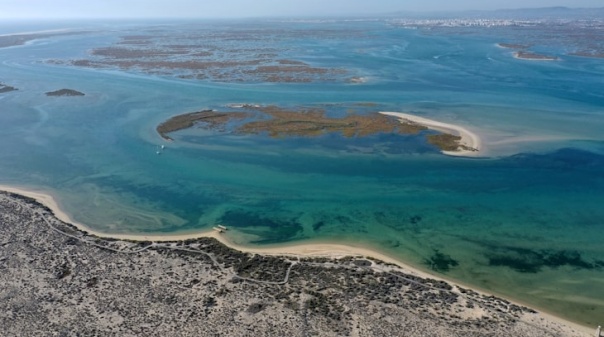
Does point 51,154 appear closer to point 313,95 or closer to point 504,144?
point 313,95

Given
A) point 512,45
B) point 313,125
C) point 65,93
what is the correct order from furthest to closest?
point 512,45, point 65,93, point 313,125

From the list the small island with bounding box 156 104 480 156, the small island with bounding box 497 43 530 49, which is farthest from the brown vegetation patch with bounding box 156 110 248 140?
the small island with bounding box 497 43 530 49

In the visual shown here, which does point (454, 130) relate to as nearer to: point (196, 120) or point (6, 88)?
point (196, 120)

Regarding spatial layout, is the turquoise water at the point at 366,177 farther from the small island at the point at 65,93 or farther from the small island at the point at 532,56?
the small island at the point at 532,56

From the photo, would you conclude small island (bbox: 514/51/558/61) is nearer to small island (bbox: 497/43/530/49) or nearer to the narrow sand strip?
small island (bbox: 497/43/530/49)

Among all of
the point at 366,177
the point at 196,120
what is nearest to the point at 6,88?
the point at 196,120

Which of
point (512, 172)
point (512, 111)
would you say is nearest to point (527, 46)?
point (512, 111)
